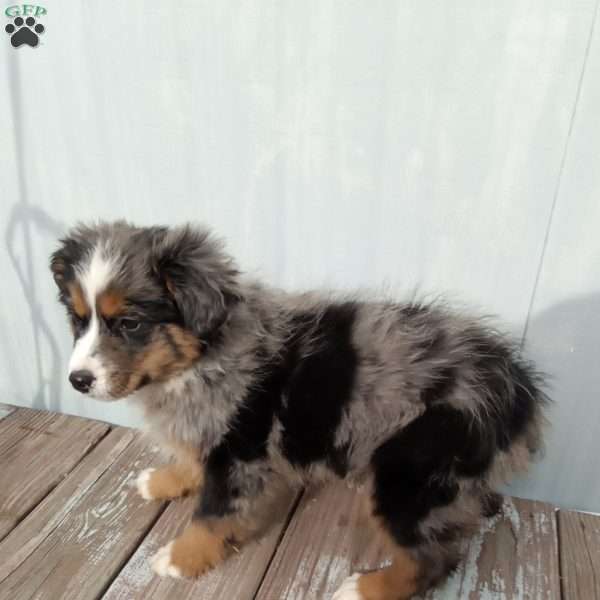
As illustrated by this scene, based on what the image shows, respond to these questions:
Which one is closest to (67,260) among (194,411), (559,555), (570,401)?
(194,411)

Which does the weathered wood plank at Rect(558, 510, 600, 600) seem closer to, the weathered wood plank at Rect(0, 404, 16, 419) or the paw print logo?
the weathered wood plank at Rect(0, 404, 16, 419)

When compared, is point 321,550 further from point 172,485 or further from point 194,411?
point 194,411

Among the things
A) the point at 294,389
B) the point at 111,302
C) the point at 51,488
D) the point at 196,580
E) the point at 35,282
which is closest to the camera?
the point at 111,302

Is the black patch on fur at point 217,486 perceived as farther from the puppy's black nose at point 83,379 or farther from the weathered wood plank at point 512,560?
the weathered wood plank at point 512,560

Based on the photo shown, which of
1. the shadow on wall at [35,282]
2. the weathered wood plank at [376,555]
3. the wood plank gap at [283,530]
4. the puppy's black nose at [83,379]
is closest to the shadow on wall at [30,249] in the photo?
the shadow on wall at [35,282]

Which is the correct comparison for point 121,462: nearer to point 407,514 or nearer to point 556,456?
point 407,514

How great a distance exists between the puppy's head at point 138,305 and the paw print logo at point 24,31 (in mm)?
1153

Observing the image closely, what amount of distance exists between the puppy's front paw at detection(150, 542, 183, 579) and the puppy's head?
0.73m

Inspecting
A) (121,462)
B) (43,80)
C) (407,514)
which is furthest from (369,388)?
(43,80)

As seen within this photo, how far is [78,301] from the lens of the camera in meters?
1.83

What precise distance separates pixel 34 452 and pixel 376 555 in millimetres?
1734

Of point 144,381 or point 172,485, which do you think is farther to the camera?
point 172,485

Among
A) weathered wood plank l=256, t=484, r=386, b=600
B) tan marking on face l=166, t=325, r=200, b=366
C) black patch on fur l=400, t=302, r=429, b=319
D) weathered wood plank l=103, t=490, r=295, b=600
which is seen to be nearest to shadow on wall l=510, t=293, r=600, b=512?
black patch on fur l=400, t=302, r=429, b=319

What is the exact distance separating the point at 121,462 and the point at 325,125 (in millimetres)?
1851
